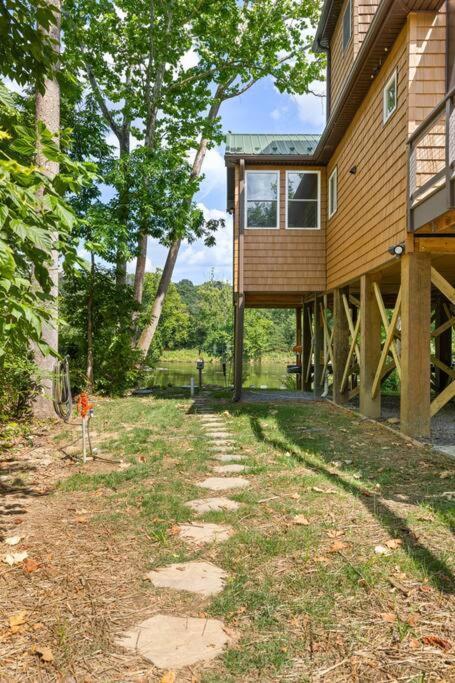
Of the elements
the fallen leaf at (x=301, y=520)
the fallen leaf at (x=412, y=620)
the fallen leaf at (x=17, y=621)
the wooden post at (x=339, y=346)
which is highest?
the wooden post at (x=339, y=346)

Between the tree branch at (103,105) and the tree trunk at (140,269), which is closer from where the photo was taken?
the tree trunk at (140,269)

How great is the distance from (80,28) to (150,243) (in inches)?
249

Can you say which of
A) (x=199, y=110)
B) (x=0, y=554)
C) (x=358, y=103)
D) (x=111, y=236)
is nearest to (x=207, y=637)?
(x=0, y=554)

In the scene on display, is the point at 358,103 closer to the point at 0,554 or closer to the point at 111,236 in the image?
the point at 111,236

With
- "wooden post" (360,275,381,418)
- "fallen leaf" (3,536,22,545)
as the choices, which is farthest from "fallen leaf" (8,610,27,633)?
"wooden post" (360,275,381,418)

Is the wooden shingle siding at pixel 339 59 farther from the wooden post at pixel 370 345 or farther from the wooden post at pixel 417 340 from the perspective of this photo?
the wooden post at pixel 417 340

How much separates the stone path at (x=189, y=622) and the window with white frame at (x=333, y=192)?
25.5 ft

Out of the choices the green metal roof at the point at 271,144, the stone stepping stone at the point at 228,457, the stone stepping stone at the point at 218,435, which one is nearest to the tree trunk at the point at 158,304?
the green metal roof at the point at 271,144

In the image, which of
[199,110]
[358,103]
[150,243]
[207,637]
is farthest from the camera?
[199,110]

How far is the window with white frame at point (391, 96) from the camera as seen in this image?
679cm

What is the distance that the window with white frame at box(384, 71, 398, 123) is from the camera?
22.3 ft

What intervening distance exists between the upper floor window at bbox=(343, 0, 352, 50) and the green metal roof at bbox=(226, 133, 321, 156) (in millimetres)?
2254

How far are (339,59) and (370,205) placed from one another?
4.38 meters

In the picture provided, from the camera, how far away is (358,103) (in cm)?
863
